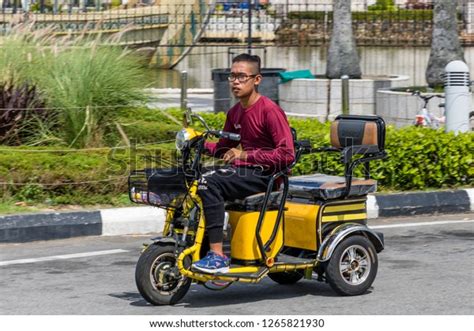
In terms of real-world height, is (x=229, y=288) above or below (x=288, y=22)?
below

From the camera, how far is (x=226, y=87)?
16.7 m

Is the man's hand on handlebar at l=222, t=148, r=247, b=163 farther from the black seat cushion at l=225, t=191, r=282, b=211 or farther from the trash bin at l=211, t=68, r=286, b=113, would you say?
the trash bin at l=211, t=68, r=286, b=113

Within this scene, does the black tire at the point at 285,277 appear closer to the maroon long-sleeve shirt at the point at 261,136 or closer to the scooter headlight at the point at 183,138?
the maroon long-sleeve shirt at the point at 261,136

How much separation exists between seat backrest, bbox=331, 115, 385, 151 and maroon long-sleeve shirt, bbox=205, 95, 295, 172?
0.75 meters

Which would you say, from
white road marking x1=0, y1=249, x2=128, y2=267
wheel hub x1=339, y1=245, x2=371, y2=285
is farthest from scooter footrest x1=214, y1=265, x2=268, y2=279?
white road marking x1=0, y1=249, x2=128, y2=267

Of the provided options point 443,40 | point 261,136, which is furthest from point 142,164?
point 443,40

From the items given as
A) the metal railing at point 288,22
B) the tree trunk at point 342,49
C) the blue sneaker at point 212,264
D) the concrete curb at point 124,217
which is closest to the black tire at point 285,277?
the blue sneaker at point 212,264

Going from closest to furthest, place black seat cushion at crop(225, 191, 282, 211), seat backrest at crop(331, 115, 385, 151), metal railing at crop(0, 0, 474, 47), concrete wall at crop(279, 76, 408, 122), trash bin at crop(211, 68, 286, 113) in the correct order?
black seat cushion at crop(225, 191, 282, 211)
seat backrest at crop(331, 115, 385, 151)
trash bin at crop(211, 68, 286, 113)
concrete wall at crop(279, 76, 408, 122)
metal railing at crop(0, 0, 474, 47)

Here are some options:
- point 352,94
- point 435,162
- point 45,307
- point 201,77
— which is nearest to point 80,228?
point 45,307

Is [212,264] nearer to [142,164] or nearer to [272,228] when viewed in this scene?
[272,228]

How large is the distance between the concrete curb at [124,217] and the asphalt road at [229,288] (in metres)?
0.10

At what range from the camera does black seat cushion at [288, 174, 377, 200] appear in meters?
7.06

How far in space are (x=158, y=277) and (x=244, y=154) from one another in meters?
0.91

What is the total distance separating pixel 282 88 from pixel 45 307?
11.9 meters
